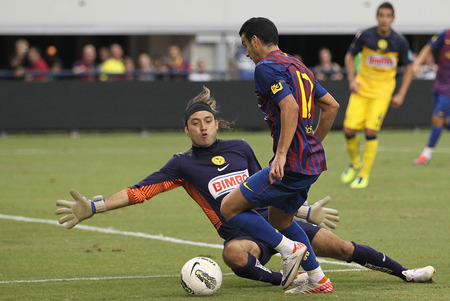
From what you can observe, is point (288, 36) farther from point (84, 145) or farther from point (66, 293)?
point (66, 293)

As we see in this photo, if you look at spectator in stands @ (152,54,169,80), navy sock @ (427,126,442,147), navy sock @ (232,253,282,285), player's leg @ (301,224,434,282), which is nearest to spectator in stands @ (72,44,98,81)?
spectator in stands @ (152,54,169,80)

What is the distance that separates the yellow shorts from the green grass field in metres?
0.91

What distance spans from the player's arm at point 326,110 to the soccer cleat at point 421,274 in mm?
1249

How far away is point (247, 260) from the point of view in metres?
6.86

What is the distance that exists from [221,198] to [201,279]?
0.77 meters

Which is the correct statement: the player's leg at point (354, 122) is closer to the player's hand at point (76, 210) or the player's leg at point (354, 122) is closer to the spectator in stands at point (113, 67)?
the player's hand at point (76, 210)

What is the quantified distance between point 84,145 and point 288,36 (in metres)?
11.1

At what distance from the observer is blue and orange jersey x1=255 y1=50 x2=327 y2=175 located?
6.14 metres

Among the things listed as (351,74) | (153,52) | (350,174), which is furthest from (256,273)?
(153,52)

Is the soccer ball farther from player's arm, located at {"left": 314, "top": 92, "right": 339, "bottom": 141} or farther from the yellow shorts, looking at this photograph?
the yellow shorts

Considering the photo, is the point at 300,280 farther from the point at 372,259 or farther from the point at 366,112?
the point at 366,112

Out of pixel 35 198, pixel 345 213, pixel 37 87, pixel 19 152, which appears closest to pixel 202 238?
pixel 345 213

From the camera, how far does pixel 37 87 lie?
22.5 metres

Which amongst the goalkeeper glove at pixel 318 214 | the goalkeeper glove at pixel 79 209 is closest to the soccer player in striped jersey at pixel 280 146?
the goalkeeper glove at pixel 318 214
